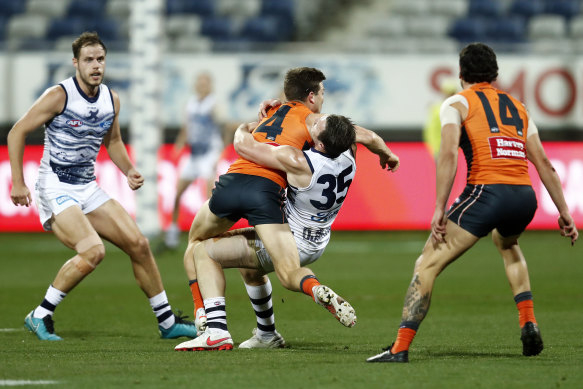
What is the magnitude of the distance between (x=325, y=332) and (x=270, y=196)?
175 centimetres

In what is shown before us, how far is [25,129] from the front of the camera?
765cm

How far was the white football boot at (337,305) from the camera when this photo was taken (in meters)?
5.88

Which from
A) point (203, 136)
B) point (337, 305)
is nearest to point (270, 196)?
point (337, 305)

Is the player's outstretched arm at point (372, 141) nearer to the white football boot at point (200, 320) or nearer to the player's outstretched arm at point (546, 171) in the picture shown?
the player's outstretched arm at point (546, 171)

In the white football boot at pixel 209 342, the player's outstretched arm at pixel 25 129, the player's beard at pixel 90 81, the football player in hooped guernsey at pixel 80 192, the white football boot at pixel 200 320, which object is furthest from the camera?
the player's beard at pixel 90 81

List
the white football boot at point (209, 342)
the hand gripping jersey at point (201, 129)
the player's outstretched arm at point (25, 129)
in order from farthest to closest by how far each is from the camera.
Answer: the hand gripping jersey at point (201, 129) < the player's outstretched arm at point (25, 129) < the white football boot at point (209, 342)

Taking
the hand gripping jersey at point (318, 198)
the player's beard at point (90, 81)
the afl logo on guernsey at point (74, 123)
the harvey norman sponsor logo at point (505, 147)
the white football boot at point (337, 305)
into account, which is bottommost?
the white football boot at point (337, 305)

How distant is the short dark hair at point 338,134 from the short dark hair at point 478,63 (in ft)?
2.83

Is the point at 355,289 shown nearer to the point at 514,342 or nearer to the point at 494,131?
the point at 514,342

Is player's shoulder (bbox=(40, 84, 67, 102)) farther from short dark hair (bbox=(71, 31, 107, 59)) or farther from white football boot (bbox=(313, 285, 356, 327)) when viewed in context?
white football boot (bbox=(313, 285, 356, 327))

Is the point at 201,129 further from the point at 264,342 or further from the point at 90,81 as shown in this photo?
the point at 264,342

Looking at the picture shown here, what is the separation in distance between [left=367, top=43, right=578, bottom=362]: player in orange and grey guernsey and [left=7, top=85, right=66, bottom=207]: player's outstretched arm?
307 centimetres

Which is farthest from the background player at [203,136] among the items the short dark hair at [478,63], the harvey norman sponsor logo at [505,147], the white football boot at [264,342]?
the harvey norman sponsor logo at [505,147]

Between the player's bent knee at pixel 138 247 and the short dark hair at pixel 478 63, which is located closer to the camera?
the short dark hair at pixel 478 63
